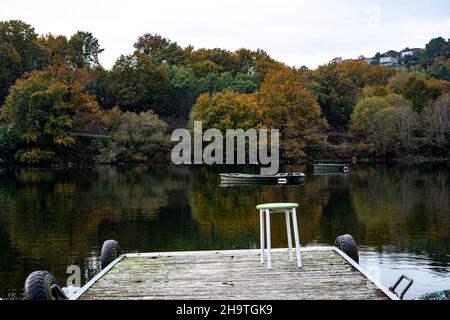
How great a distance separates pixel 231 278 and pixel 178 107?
58.5 meters

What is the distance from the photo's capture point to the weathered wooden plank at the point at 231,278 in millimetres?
7281

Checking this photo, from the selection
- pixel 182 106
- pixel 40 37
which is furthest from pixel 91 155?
pixel 40 37

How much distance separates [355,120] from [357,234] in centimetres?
4481

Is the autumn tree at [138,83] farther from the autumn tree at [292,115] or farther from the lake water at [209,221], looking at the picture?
the lake water at [209,221]

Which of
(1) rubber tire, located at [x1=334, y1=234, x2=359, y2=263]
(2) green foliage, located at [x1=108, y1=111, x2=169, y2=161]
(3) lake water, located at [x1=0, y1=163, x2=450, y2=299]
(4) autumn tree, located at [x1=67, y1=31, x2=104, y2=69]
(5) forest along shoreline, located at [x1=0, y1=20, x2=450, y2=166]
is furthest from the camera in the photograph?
(4) autumn tree, located at [x1=67, y1=31, x2=104, y2=69]

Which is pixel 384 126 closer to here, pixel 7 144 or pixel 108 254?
pixel 7 144

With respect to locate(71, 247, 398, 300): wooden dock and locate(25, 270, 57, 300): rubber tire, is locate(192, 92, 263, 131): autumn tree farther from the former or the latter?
locate(25, 270, 57, 300): rubber tire

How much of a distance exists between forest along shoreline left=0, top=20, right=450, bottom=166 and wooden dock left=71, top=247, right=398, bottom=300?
44.5 metres

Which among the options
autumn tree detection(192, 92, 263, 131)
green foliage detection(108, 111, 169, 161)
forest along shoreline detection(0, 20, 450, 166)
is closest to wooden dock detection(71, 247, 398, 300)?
forest along shoreline detection(0, 20, 450, 166)

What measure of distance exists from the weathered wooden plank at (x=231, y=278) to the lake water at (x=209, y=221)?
3091 mm

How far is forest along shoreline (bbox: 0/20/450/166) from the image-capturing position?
2092 inches

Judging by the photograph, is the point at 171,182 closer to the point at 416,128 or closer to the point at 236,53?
the point at 416,128

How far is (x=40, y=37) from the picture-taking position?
69500 mm

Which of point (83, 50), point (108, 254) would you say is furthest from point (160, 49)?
point (108, 254)
